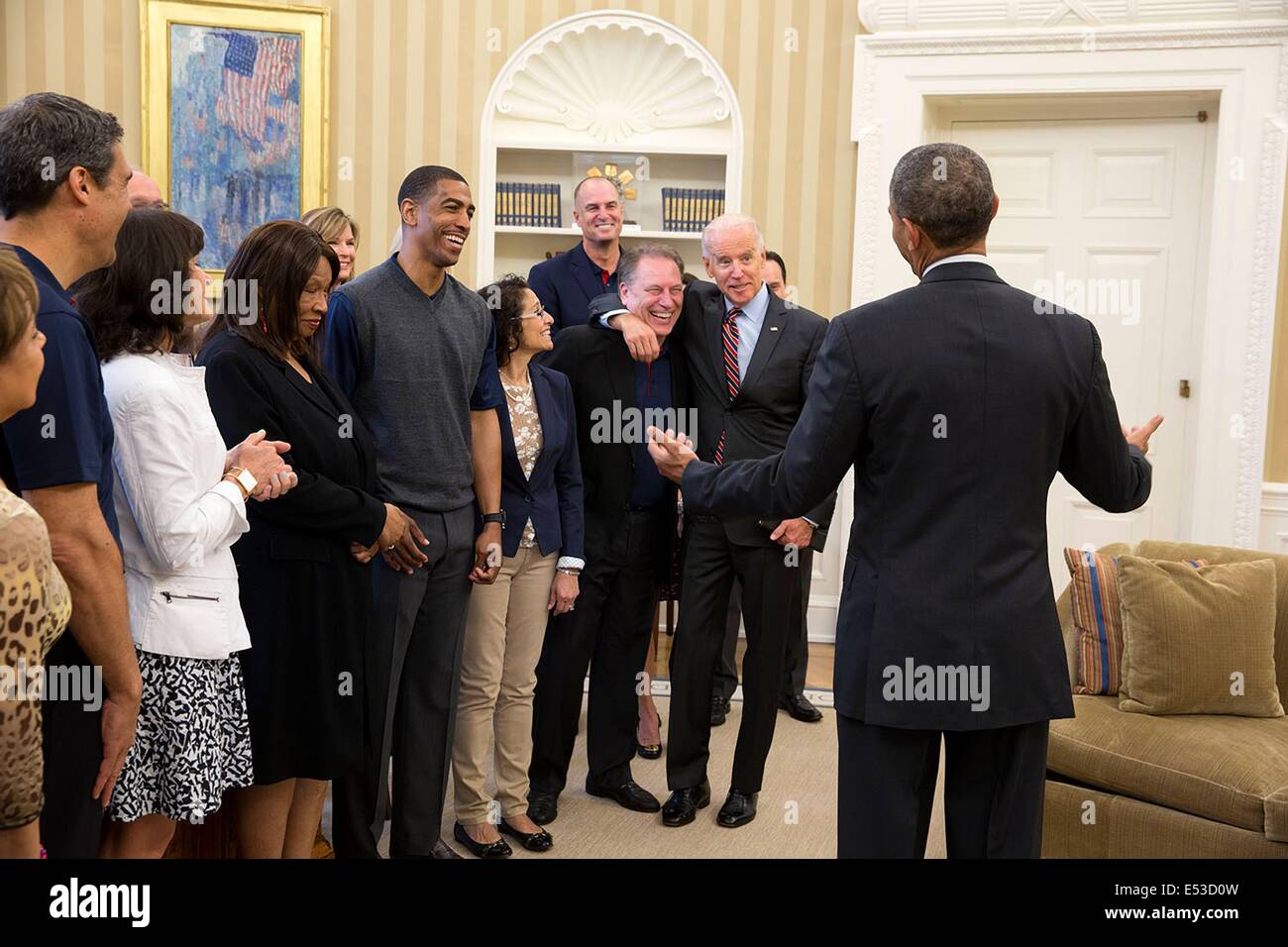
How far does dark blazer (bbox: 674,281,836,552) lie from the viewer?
343cm

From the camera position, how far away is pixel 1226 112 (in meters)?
5.13

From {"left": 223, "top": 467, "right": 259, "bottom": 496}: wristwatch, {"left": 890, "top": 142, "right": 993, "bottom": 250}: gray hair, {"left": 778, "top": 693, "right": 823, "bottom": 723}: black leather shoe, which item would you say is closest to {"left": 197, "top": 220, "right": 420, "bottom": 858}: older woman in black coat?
{"left": 223, "top": 467, "right": 259, "bottom": 496}: wristwatch

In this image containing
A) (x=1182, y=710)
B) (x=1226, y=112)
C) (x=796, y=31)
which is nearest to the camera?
(x=1182, y=710)

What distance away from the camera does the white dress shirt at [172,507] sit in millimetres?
2014

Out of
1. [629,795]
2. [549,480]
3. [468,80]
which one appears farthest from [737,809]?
[468,80]

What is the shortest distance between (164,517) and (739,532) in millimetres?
1775

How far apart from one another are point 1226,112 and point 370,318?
405 cm

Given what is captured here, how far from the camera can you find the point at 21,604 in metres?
1.43

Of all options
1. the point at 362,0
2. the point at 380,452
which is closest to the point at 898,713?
the point at 380,452

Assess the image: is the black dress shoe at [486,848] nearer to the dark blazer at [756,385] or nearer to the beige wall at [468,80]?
the dark blazer at [756,385]

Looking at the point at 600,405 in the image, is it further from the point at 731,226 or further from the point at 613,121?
the point at 613,121

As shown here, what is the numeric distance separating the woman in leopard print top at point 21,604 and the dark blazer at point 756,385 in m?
2.15

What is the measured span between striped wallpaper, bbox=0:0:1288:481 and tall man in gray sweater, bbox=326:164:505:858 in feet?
9.71

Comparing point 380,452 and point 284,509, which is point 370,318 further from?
point 284,509
